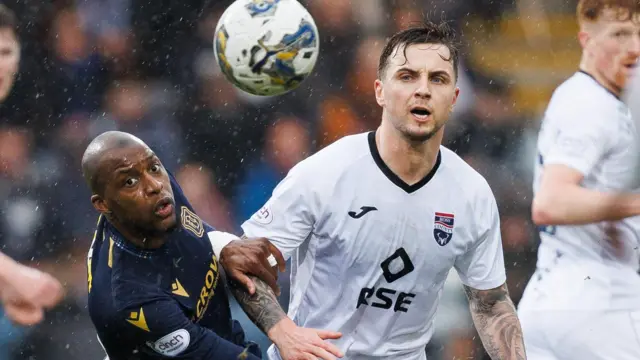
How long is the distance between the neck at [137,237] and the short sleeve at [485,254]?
1.30 metres

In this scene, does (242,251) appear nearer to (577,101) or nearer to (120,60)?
(577,101)

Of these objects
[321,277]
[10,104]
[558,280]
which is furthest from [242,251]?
[10,104]

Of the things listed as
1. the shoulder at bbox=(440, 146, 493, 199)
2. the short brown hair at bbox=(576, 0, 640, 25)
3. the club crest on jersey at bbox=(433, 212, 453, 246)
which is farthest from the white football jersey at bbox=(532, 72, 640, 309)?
the club crest on jersey at bbox=(433, 212, 453, 246)

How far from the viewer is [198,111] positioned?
7.78 metres

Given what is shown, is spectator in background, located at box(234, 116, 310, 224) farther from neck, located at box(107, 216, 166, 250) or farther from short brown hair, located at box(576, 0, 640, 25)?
neck, located at box(107, 216, 166, 250)

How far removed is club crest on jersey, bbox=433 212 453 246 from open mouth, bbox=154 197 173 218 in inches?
43.3

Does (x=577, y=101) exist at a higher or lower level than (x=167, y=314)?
higher

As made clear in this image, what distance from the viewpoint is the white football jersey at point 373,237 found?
4551 mm

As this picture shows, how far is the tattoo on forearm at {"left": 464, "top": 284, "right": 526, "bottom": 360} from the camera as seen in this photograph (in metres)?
4.65

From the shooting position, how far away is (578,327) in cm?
505

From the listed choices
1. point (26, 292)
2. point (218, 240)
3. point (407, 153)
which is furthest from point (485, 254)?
point (26, 292)

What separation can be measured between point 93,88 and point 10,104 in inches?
22.2

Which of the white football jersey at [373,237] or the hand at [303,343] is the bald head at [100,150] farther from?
the hand at [303,343]

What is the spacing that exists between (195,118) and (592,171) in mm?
3458
